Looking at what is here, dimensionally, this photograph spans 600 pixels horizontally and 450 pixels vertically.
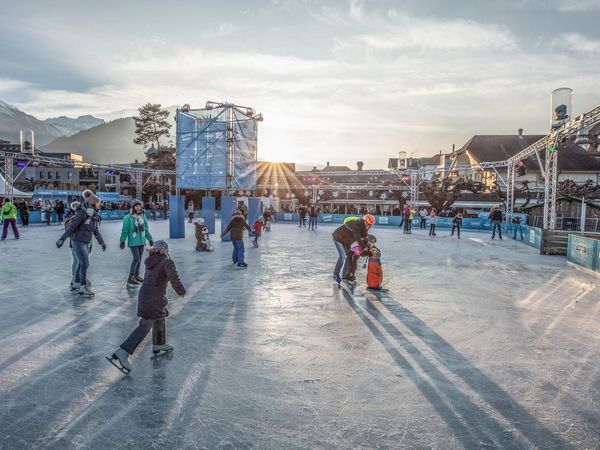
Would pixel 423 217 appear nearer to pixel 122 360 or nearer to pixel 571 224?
pixel 571 224

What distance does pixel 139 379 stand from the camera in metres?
4.05

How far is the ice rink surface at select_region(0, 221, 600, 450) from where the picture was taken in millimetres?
3148

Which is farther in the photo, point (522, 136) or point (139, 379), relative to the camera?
point (522, 136)

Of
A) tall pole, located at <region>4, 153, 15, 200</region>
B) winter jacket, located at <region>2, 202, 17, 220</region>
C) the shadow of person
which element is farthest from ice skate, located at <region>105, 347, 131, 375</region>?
tall pole, located at <region>4, 153, 15, 200</region>

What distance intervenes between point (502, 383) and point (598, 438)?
98cm

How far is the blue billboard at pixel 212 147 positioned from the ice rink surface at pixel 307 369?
10.8 meters

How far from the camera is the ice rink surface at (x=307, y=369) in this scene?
10.3 ft

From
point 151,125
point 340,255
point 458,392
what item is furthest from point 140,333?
point 151,125

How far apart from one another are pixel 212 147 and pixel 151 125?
46.8 m

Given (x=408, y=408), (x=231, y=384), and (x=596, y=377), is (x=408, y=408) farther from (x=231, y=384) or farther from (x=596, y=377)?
(x=596, y=377)

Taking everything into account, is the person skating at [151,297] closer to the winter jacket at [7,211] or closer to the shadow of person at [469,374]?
the shadow of person at [469,374]

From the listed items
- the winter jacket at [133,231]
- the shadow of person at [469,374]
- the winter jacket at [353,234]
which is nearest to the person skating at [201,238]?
the winter jacket at [133,231]

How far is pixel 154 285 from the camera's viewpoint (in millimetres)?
4277

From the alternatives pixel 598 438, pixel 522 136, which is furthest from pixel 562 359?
pixel 522 136
